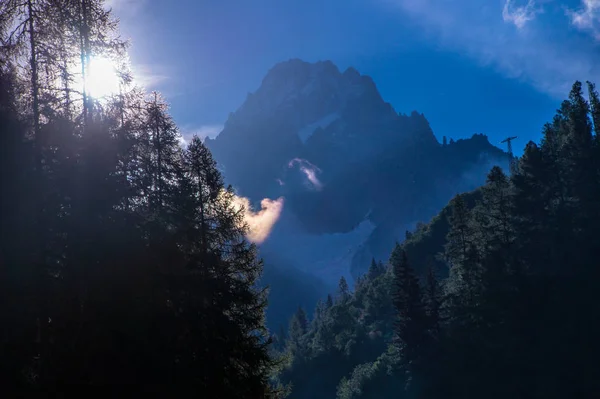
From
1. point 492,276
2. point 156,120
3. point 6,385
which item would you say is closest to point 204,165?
point 156,120

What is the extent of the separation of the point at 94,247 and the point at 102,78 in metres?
5.87

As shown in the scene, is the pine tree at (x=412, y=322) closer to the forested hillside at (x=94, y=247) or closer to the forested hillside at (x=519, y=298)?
the forested hillside at (x=519, y=298)

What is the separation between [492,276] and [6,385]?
37.9 m

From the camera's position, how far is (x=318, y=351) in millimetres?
78250

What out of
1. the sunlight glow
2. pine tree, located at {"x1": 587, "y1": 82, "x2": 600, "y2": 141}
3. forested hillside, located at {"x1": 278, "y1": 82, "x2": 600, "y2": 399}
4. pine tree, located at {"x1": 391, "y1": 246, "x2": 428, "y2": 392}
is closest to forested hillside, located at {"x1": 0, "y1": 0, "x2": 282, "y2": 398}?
the sunlight glow

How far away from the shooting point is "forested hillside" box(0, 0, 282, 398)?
39.2 ft

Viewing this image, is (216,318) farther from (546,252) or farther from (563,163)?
(563,163)

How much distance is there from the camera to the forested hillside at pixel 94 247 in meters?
12.0

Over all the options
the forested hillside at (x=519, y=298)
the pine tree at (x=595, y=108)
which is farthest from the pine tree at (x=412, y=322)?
the pine tree at (x=595, y=108)

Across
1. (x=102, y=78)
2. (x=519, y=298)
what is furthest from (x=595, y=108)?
(x=102, y=78)

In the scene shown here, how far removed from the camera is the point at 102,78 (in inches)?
617

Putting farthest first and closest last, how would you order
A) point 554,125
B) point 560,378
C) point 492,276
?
point 554,125, point 492,276, point 560,378

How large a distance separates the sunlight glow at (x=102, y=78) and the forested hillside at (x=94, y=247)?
0.05m

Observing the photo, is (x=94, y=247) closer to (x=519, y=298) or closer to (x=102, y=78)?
(x=102, y=78)
